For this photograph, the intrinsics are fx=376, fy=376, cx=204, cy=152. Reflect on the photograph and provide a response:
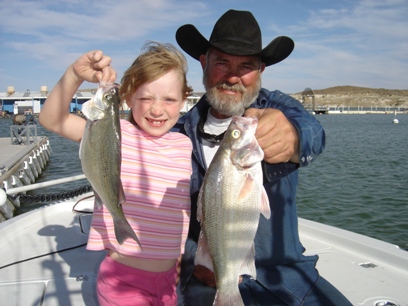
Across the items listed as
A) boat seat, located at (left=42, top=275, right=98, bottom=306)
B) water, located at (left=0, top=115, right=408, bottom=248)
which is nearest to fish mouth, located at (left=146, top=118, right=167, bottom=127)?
boat seat, located at (left=42, top=275, right=98, bottom=306)

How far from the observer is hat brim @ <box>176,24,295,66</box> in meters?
3.21

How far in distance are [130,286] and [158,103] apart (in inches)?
56.1

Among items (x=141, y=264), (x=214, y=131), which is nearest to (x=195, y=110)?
(x=214, y=131)

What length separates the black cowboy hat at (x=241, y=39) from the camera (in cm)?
320

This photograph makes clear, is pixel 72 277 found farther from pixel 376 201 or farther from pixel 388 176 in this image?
pixel 388 176

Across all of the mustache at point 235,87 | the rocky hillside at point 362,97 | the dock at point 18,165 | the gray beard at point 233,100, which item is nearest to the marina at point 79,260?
the gray beard at point 233,100

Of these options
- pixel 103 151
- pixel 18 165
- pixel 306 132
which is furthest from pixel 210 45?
pixel 18 165

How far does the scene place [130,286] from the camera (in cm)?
289

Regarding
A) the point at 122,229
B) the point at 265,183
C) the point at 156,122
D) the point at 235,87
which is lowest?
the point at 122,229

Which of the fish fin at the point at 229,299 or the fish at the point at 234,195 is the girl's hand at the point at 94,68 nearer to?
the fish at the point at 234,195

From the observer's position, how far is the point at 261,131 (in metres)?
2.35

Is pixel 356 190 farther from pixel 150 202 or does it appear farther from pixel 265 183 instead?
pixel 150 202

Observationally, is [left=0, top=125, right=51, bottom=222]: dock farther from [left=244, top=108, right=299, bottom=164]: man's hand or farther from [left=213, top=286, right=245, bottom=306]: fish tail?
[left=244, top=108, right=299, bottom=164]: man's hand

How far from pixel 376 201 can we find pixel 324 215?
9.02 ft
